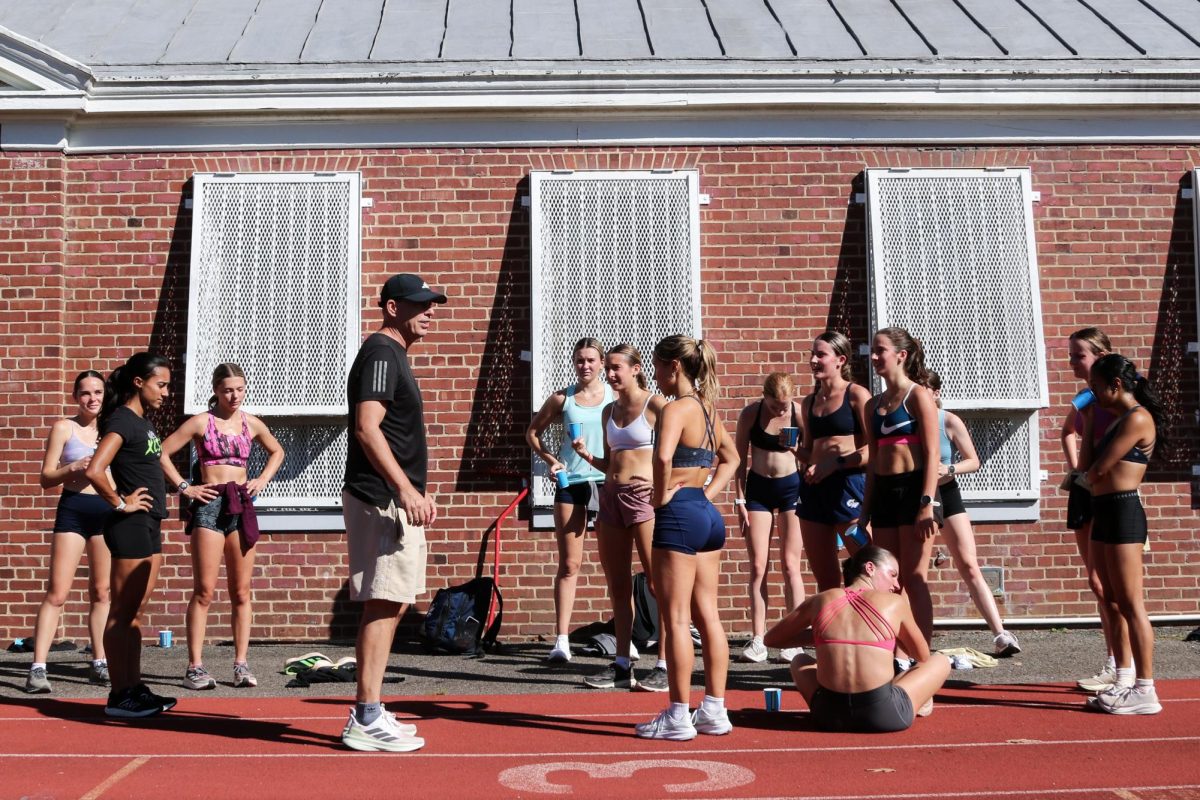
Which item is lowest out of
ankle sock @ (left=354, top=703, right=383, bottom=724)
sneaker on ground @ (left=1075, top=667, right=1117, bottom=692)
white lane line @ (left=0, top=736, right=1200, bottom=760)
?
white lane line @ (left=0, top=736, right=1200, bottom=760)

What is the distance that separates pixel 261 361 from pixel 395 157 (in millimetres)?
1987

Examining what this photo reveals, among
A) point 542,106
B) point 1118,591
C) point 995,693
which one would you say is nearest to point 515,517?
point 542,106

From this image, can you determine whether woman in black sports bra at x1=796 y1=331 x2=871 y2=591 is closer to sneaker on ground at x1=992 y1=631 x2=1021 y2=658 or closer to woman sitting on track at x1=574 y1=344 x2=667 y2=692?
woman sitting on track at x1=574 y1=344 x2=667 y2=692

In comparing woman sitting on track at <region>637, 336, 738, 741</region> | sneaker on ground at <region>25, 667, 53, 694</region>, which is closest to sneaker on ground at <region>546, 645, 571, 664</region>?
woman sitting on track at <region>637, 336, 738, 741</region>

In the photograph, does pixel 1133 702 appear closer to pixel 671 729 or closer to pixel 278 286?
pixel 671 729

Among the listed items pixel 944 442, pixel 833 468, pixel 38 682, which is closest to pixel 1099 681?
pixel 944 442

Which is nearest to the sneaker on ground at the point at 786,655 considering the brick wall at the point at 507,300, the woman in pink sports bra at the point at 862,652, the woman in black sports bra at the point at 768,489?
the woman in black sports bra at the point at 768,489

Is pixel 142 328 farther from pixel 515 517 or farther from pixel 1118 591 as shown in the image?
pixel 1118 591

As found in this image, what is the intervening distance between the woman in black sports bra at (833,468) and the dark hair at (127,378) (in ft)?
12.8

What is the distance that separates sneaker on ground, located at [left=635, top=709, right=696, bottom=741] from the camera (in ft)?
20.0

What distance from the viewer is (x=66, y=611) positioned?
10.1 metres

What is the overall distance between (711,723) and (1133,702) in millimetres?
2300

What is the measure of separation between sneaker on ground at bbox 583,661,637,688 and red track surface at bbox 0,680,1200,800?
331 mm

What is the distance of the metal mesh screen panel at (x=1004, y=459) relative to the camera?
10164 millimetres
